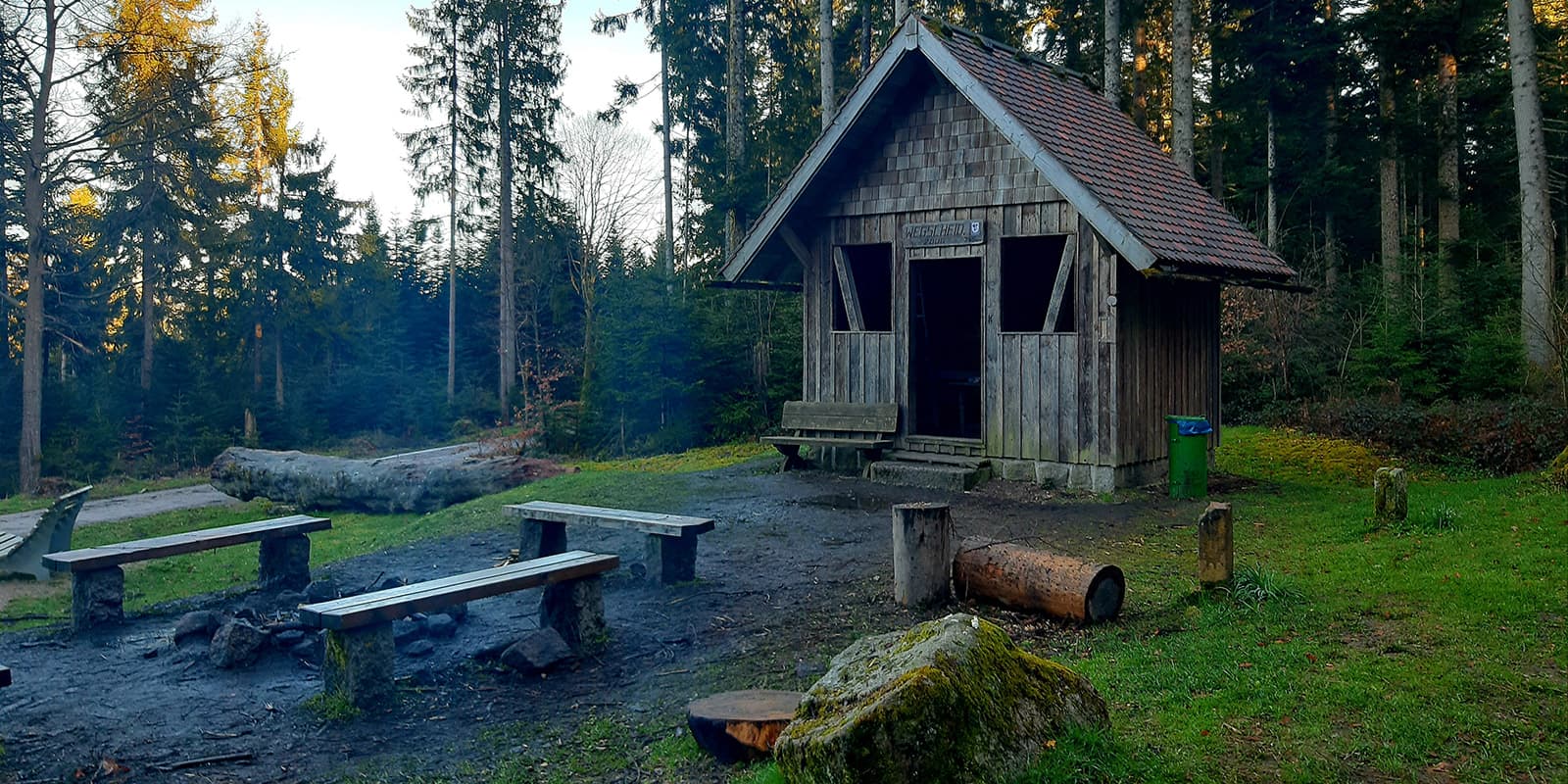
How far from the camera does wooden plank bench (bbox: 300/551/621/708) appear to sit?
5465mm

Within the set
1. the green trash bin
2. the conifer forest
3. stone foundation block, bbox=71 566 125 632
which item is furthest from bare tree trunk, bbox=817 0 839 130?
stone foundation block, bbox=71 566 125 632

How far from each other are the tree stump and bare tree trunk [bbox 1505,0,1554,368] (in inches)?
361

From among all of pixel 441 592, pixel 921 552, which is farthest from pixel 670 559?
pixel 441 592

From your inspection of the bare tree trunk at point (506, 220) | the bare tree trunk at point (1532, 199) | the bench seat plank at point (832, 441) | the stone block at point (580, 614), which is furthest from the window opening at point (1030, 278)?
the bare tree trunk at point (506, 220)

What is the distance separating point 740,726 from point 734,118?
23.2 metres

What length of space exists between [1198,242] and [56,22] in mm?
23484

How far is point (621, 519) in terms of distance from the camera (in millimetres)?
8203

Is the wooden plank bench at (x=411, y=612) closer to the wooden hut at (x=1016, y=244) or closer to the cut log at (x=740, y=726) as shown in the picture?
the cut log at (x=740, y=726)

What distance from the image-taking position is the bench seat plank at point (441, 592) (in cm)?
540

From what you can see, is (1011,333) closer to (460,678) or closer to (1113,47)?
(460,678)

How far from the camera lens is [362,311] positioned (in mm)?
39188

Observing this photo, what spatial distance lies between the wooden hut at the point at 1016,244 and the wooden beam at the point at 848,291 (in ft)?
0.07

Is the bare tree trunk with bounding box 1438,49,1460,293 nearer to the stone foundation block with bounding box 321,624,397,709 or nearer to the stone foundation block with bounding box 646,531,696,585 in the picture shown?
the stone foundation block with bounding box 646,531,696,585

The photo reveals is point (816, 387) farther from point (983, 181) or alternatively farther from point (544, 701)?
point (544, 701)
